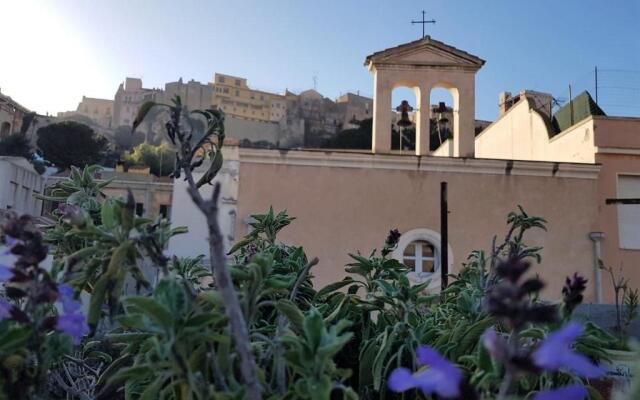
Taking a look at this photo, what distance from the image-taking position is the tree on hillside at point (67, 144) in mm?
35156

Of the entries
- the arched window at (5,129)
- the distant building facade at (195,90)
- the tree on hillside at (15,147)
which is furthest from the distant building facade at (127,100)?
the tree on hillside at (15,147)

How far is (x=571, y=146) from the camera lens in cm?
1010

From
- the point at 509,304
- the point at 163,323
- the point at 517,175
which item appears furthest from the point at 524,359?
the point at 517,175

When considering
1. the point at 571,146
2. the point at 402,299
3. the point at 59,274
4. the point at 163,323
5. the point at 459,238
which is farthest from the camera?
the point at 571,146

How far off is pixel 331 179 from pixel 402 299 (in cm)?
803

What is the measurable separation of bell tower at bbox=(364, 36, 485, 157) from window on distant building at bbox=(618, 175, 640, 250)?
288cm

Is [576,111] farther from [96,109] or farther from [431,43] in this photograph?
[96,109]

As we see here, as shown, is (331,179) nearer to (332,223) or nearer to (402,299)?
(332,223)

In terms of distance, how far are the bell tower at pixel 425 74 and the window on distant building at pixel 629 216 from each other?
9.44ft

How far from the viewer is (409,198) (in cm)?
902

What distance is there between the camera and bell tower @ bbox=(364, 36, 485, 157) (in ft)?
29.7

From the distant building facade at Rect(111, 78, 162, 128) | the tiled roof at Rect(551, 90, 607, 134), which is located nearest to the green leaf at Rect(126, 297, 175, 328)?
the tiled roof at Rect(551, 90, 607, 134)

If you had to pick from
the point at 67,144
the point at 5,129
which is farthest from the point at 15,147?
the point at 5,129

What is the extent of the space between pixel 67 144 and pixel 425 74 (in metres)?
32.2
